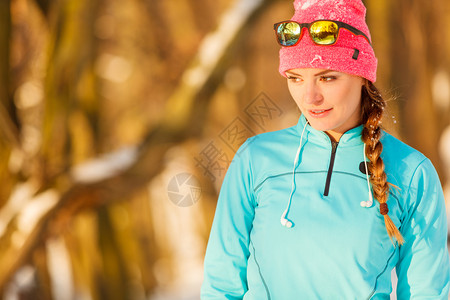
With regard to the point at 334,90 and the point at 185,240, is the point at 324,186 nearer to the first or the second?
the point at 334,90

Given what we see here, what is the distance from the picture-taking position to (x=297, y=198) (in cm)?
161

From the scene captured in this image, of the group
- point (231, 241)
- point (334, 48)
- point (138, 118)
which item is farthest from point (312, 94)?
point (138, 118)

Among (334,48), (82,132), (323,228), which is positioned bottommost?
(323,228)

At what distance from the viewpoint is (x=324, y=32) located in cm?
162

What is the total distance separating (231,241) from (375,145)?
502 mm

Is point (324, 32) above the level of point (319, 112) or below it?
above

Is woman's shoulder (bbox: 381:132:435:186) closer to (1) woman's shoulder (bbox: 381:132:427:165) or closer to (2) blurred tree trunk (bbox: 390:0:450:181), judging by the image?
(1) woman's shoulder (bbox: 381:132:427:165)

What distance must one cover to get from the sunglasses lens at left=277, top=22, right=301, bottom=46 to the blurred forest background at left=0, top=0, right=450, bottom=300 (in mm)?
443

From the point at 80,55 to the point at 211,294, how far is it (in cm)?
490

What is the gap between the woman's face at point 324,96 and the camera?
1.61 meters

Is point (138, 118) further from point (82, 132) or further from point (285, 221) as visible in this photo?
point (285, 221)

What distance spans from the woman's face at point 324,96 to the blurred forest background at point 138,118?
0.95 feet

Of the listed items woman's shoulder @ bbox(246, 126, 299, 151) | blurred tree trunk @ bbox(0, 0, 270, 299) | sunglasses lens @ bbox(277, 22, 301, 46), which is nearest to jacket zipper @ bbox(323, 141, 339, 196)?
woman's shoulder @ bbox(246, 126, 299, 151)

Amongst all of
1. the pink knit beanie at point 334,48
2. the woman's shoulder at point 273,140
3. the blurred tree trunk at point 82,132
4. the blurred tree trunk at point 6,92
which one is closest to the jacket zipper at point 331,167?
the woman's shoulder at point 273,140
